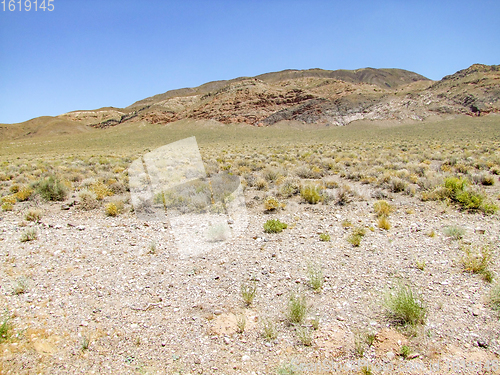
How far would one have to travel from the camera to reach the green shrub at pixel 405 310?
3.67m

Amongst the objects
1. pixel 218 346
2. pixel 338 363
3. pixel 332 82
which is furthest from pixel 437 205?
pixel 332 82

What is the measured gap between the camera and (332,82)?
74.5 meters

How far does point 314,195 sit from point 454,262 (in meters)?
4.67

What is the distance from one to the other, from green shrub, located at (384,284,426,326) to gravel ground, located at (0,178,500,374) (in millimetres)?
128

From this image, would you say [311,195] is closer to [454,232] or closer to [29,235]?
[454,232]

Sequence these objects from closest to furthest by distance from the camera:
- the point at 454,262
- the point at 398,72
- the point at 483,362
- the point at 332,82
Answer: the point at 483,362 → the point at 454,262 → the point at 332,82 → the point at 398,72

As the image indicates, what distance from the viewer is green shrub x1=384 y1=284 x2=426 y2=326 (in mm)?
3668

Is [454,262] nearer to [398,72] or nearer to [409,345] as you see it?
[409,345]

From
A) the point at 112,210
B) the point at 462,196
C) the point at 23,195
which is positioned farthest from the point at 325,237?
the point at 23,195

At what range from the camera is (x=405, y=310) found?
3730mm

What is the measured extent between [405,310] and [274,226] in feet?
12.3

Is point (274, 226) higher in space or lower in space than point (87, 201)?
lower

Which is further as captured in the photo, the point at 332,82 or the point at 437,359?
the point at 332,82

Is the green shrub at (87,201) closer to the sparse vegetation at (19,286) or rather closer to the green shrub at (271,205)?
the sparse vegetation at (19,286)
